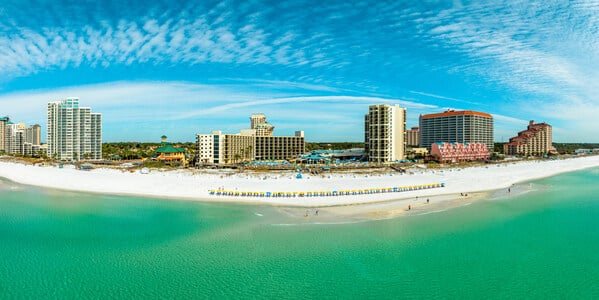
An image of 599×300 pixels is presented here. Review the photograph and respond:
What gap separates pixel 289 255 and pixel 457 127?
130m

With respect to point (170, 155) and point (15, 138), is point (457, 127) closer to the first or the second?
point (170, 155)

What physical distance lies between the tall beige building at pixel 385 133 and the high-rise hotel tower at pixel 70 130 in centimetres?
8342

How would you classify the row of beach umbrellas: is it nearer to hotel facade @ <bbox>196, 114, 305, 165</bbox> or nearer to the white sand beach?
the white sand beach

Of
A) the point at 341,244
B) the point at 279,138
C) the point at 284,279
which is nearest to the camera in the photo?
the point at 284,279

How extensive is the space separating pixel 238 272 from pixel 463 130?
132m

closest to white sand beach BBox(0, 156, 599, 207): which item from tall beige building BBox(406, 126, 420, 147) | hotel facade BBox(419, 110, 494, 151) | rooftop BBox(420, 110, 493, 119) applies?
hotel facade BBox(419, 110, 494, 151)

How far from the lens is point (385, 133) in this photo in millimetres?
94000

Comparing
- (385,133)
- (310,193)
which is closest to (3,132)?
(385,133)

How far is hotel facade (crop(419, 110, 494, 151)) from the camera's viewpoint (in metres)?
134

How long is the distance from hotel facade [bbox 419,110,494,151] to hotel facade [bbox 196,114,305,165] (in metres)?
57.6

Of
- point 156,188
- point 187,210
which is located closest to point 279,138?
point 156,188

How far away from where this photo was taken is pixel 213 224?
3086cm

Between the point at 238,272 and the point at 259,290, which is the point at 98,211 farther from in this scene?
the point at 259,290

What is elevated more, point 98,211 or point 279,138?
point 279,138
